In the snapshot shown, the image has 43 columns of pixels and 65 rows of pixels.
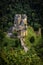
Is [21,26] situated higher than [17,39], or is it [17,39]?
[21,26]

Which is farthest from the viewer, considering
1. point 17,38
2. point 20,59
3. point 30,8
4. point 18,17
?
point 30,8

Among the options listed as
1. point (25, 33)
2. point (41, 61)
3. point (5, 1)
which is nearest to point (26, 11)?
point (5, 1)

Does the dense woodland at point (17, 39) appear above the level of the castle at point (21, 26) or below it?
below

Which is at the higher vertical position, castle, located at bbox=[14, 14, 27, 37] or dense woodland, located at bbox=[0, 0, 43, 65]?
castle, located at bbox=[14, 14, 27, 37]

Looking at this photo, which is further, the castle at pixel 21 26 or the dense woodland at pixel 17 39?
the castle at pixel 21 26

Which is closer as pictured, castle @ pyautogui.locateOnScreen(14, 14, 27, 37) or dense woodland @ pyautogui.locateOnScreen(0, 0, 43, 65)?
dense woodland @ pyautogui.locateOnScreen(0, 0, 43, 65)

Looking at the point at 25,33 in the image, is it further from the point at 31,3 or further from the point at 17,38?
the point at 31,3

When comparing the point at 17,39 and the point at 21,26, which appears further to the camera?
the point at 21,26

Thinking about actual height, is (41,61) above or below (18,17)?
below
